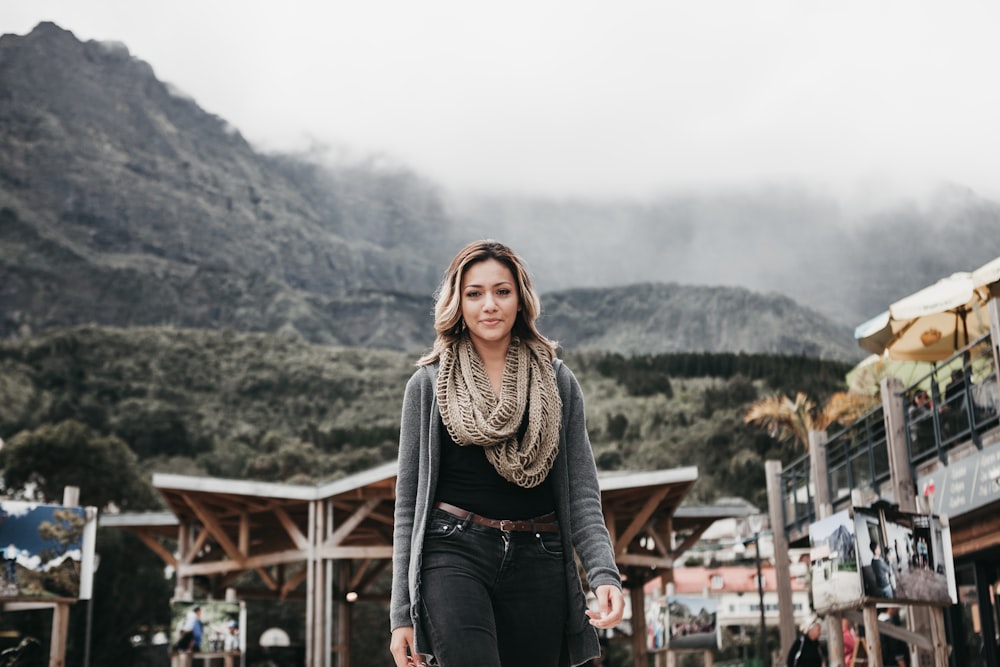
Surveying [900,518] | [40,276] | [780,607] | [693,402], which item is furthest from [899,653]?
[40,276]

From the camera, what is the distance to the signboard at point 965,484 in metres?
10.1

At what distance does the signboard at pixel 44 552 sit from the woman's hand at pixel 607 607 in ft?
30.4

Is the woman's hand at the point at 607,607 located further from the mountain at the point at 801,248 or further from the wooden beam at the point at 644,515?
the mountain at the point at 801,248

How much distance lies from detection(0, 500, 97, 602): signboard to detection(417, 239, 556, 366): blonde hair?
9019mm

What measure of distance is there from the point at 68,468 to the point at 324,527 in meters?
25.8

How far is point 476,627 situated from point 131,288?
134m

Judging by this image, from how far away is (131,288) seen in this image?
5094 inches

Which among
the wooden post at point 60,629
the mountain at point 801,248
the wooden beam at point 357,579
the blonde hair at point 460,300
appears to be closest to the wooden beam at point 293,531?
the wooden beam at point 357,579

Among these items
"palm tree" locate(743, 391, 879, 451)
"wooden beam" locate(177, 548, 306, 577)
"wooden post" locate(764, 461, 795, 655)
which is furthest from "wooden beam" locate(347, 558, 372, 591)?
"palm tree" locate(743, 391, 879, 451)

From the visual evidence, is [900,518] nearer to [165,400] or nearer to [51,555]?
[51,555]

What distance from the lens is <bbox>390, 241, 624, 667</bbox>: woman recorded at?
230cm

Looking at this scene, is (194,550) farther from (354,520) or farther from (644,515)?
(644,515)

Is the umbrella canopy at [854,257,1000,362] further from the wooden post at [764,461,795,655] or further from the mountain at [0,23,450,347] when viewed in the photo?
the mountain at [0,23,450,347]

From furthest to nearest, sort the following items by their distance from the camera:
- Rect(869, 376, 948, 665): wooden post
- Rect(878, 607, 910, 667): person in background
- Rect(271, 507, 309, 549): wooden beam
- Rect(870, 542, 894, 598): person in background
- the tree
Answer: the tree → Rect(271, 507, 309, 549): wooden beam → Rect(878, 607, 910, 667): person in background → Rect(869, 376, 948, 665): wooden post → Rect(870, 542, 894, 598): person in background
